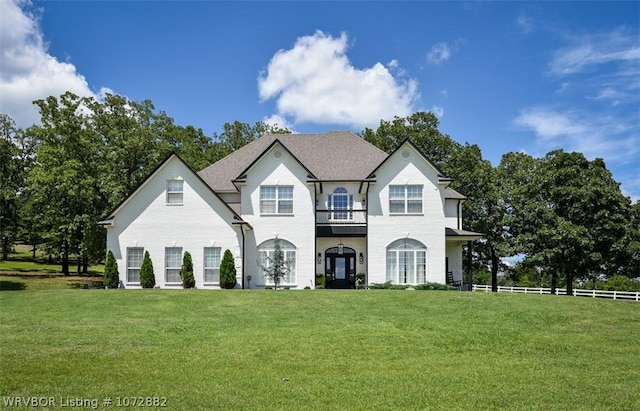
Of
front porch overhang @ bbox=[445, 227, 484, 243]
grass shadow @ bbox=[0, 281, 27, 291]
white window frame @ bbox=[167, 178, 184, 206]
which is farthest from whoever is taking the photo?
grass shadow @ bbox=[0, 281, 27, 291]

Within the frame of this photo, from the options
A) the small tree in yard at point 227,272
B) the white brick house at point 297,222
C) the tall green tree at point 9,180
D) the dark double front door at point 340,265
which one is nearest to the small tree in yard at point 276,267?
the white brick house at point 297,222

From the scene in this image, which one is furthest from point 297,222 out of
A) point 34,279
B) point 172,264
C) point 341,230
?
point 34,279

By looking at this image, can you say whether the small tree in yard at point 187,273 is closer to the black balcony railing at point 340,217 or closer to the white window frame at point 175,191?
the white window frame at point 175,191

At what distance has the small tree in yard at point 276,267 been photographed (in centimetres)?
2830

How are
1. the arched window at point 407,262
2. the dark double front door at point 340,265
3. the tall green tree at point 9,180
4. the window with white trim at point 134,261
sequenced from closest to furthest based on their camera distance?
the window with white trim at point 134,261 → the arched window at point 407,262 → the dark double front door at point 340,265 → the tall green tree at point 9,180

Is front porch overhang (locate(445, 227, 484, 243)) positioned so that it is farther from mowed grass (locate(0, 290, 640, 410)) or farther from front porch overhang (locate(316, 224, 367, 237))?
mowed grass (locate(0, 290, 640, 410))

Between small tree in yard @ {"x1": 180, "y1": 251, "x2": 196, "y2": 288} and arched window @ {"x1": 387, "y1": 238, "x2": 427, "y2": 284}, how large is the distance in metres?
11.0

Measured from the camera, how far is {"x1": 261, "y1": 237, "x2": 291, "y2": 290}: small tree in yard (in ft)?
92.8

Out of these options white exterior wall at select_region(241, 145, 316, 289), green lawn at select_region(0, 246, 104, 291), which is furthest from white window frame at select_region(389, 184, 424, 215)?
green lawn at select_region(0, 246, 104, 291)

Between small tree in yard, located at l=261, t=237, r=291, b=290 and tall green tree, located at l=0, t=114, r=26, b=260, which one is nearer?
small tree in yard, located at l=261, t=237, r=291, b=290

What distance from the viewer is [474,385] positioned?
31.6 feet

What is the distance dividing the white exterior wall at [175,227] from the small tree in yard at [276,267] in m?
1.69

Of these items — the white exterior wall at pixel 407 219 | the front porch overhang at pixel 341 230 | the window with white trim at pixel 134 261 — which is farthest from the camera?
the front porch overhang at pixel 341 230

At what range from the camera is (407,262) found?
2911 centimetres
